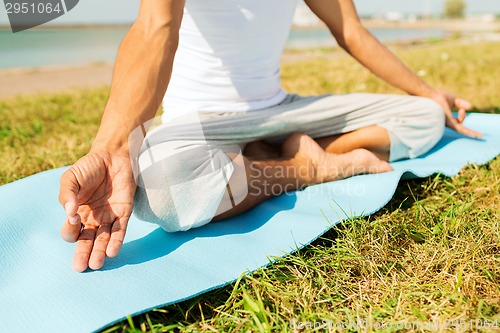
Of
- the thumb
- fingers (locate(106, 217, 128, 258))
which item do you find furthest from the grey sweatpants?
the thumb

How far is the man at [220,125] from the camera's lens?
4.15ft

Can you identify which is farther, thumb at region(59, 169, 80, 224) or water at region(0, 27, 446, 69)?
water at region(0, 27, 446, 69)

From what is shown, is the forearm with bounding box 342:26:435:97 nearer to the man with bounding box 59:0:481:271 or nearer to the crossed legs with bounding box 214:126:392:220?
the man with bounding box 59:0:481:271

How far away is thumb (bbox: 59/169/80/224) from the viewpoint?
3.53ft

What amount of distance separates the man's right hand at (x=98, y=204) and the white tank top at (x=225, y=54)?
1.70ft

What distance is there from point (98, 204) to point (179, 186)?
0.23m

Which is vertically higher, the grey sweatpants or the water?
the grey sweatpants

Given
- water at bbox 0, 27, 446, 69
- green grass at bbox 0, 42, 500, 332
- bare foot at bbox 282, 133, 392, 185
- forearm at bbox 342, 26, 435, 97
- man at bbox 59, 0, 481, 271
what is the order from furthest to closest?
water at bbox 0, 27, 446, 69, forearm at bbox 342, 26, 435, 97, bare foot at bbox 282, 133, 392, 185, man at bbox 59, 0, 481, 271, green grass at bbox 0, 42, 500, 332

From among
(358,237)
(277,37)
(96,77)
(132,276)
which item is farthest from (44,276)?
(96,77)

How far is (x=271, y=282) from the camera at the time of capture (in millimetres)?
1168

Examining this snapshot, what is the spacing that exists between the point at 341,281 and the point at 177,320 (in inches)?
16.5

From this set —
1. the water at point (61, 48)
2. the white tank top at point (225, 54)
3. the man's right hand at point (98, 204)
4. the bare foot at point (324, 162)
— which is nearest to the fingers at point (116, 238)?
the man's right hand at point (98, 204)

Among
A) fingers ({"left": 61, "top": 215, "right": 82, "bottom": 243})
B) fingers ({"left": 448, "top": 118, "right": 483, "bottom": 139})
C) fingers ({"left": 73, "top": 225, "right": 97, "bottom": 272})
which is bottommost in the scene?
fingers ({"left": 448, "top": 118, "right": 483, "bottom": 139})

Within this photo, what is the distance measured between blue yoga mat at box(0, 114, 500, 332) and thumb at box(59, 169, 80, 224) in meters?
0.18
